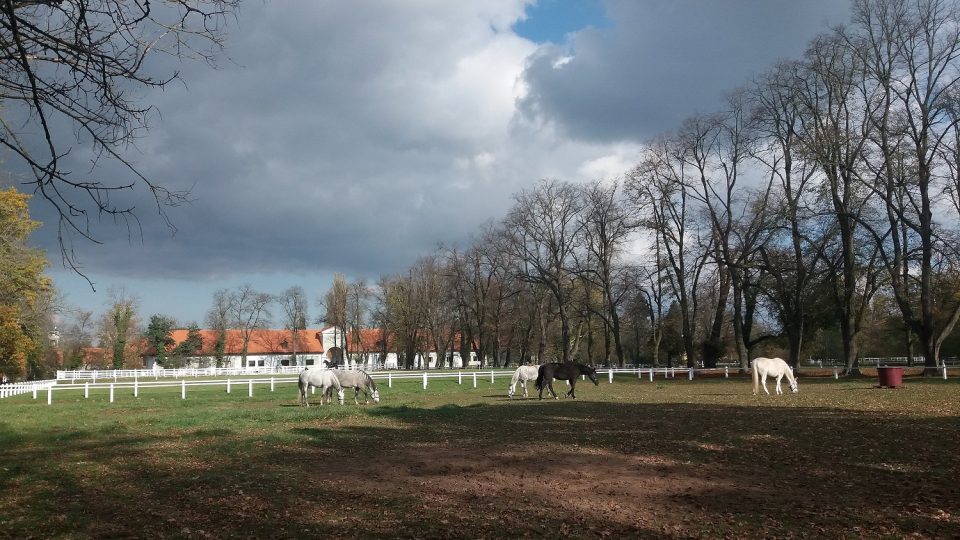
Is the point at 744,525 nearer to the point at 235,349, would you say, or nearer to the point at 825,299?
the point at 825,299

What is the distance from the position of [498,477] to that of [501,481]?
270 mm

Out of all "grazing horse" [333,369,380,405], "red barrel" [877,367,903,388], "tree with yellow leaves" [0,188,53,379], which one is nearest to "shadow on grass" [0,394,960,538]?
"grazing horse" [333,369,380,405]

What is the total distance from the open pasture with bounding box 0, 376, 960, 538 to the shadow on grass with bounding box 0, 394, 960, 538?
0.04 meters

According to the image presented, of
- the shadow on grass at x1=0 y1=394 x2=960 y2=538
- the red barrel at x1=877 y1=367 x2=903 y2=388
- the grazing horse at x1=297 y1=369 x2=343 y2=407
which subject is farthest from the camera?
the red barrel at x1=877 y1=367 x2=903 y2=388

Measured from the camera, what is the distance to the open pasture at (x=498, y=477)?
7.04 m

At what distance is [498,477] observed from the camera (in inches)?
376

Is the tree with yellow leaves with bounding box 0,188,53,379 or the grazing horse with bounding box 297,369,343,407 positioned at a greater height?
the tree with yellow leaves with bounding box 0,188,53,379

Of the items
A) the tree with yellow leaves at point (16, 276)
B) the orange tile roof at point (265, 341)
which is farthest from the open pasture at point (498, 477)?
the orange tile roof at point (265, 341)

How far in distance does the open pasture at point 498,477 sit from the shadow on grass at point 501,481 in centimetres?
4

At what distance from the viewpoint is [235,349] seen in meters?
106

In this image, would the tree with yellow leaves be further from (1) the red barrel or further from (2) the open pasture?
(1) the red barrel

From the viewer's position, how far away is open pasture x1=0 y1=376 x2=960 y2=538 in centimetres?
704

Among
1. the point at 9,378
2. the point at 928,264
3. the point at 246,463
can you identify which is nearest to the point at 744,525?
the point at 246,463

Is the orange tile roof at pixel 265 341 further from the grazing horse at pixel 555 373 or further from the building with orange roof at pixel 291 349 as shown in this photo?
the grazing horse at pixel 555 373
